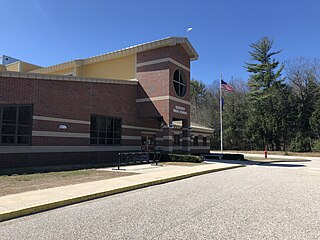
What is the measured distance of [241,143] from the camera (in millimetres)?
63531

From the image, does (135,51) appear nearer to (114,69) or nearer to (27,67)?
(114,69)

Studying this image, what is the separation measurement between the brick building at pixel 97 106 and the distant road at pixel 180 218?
1032 centimetres

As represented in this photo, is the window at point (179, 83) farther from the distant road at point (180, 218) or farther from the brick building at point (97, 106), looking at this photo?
the distant road at point (180, 218)

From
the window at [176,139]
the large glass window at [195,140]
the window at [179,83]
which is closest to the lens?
the window at [179,83]

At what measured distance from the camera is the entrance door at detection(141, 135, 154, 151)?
26109 mm

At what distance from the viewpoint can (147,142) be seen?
26.7 m

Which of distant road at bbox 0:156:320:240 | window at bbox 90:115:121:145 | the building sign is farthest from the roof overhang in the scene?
distant road at bbox 0:156:320:240

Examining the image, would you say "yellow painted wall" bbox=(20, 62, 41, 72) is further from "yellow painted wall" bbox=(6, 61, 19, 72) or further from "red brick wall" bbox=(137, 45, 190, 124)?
"red brick wall" bbox=(137, 45, 190, 124)

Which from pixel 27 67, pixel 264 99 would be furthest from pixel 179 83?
pixel 264 99

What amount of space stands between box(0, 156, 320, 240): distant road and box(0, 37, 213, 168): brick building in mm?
10322

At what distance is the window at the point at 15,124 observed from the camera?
15.7 metres

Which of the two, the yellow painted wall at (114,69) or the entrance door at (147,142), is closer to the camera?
the yellow painted wall at (114,69)

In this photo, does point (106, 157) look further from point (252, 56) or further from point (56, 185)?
point (252, 56)

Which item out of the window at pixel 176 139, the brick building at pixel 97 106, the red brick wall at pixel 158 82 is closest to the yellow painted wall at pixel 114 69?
the brick building at pixel 97 106
